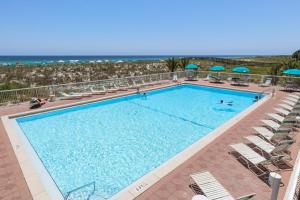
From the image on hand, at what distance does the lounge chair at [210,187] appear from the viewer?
3.70m

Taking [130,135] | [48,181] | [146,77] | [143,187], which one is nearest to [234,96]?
[146,77]

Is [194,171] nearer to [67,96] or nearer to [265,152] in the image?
[265,152]

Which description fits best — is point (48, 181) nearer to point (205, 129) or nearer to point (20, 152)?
point (20, 152)

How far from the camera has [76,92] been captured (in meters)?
13.1

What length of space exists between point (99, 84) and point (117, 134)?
6.91m

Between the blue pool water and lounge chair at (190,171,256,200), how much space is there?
6.13 ft

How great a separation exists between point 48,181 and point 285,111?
965 cm

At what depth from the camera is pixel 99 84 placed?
1427cm

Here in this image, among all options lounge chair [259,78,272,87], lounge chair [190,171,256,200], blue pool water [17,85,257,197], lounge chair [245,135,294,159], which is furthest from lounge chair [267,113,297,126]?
lounge chair [259,78,272,87]

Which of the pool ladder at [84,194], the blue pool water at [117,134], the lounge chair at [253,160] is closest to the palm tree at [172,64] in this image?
the blue pool water at [117,134]

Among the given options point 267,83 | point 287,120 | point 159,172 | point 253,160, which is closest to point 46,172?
point 159,172

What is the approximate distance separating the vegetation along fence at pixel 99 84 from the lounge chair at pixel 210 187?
10409mm

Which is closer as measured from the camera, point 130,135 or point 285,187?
point 285,187

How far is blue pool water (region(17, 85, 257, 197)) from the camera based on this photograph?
5586mm
